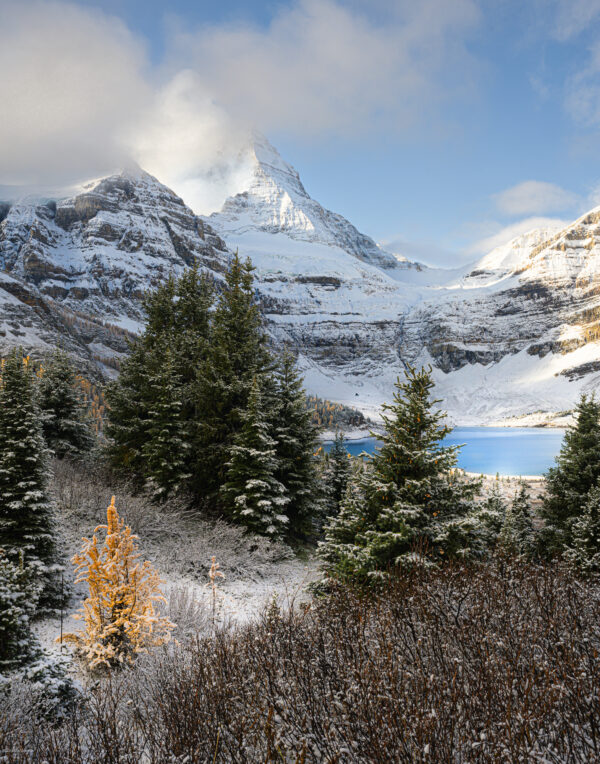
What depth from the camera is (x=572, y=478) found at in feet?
44.7

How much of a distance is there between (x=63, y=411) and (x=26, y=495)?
13.8m

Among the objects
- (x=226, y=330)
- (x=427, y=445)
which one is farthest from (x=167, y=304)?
(x=427, y=445)

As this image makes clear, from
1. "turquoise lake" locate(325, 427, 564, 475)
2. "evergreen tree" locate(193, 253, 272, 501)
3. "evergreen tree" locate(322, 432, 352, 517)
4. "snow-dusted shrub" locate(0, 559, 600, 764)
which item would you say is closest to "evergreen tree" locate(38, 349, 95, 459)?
"evergreen tree" locate(193, 253, 272, 501)

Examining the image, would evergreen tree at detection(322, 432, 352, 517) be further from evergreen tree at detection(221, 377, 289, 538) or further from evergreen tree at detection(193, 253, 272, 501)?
evergreen tree at detection(193, 253, 272, 501)

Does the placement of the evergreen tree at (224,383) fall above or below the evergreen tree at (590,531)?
above

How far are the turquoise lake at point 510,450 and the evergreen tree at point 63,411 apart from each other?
162 feet

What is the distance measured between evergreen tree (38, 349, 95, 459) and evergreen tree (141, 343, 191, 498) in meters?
6.49

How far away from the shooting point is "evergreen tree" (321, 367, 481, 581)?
7594 millimetres

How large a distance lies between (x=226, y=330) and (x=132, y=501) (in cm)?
770

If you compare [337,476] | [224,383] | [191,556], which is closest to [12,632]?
[191,556]

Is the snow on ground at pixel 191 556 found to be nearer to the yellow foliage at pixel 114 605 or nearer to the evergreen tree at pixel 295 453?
the yellow foliage at pixel 114 605

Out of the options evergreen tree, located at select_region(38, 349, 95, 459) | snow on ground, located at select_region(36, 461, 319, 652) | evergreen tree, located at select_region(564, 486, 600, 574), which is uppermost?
evergreen tree, located at select_region(38, 349, 95, 459)

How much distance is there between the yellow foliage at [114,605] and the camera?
5945mm

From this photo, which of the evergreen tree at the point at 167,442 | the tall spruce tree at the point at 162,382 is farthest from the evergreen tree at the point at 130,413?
the evergreen tree at the point at 167,442
